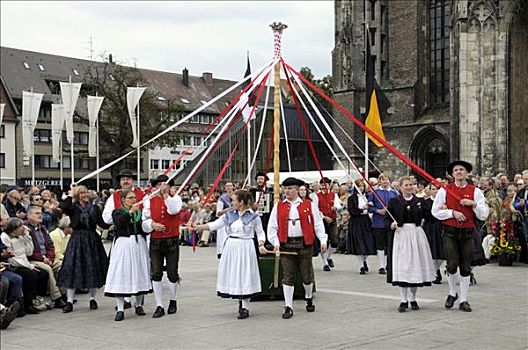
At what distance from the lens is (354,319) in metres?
9.93

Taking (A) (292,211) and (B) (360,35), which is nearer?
(A) (292,211)

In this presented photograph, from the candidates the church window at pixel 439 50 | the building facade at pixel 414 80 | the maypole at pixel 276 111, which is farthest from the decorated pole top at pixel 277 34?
the church window at pixel 439 50

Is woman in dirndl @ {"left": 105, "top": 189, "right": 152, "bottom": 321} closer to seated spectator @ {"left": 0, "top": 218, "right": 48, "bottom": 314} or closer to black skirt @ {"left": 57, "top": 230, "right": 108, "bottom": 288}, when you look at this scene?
black skirt @ {"left": 57, "top": 230, "right": 108, "bottom": 288}

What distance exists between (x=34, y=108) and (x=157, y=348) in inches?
1087

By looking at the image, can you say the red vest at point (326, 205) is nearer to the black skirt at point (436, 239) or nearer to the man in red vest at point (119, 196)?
the black skirt at point (436, 239)

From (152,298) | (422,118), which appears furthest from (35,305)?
(422,118)

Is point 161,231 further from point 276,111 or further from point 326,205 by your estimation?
point 326,205

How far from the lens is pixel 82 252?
11.1m

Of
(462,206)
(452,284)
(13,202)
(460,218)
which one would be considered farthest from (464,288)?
(13,202)

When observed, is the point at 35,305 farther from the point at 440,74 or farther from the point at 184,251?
the point at 440,74

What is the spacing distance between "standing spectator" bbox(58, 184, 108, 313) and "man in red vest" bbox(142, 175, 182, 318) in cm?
110

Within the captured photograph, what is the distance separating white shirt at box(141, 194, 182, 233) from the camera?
10398mm

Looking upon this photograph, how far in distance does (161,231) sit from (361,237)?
6309 mm

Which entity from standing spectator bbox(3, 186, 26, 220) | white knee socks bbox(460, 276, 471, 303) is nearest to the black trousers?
standing spectator bbox(3, 186, 26, 220)
